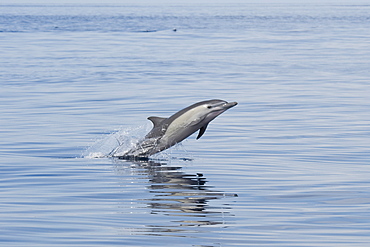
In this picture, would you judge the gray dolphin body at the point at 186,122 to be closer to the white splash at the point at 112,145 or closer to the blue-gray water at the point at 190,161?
the blue-gray water at the point at 190,161

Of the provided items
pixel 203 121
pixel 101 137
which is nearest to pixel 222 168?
pixel 203 121

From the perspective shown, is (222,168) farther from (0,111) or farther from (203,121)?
(0,111)

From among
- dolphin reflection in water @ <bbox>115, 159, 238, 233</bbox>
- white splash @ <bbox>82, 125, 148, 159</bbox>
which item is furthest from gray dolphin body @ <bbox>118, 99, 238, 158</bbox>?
white splash @ <bbox>82, 125, 148, 159</bbox>

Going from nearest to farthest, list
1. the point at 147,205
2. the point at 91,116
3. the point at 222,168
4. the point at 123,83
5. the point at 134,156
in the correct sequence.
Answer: the point at 147,205, the point at 222,168, the point at 134,156, the point at 91,116, the point at 123,83

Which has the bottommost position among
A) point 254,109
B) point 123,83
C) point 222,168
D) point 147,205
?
point 147,205

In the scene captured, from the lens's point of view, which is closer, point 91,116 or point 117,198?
point 117,198

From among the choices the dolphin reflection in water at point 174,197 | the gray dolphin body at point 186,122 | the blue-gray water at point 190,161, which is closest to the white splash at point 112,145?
the blue-gray water at point 190,161

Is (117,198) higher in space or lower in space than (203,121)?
lower

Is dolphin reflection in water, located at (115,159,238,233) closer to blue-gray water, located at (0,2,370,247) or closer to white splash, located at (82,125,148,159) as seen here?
blue-gray water, located at (0,2,370,247)

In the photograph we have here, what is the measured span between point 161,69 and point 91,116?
14501mm

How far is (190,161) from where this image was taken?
1436cm

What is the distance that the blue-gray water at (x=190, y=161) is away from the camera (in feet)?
29.9

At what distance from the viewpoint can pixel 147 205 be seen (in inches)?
409

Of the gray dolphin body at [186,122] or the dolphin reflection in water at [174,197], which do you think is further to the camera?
the gray dolphin body at [186,122]
